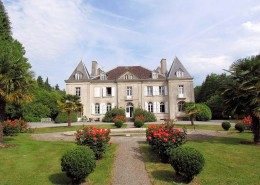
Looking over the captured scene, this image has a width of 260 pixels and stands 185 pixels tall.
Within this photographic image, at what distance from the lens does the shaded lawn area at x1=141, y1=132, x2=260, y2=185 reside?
14.3m

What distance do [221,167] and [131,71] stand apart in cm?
3975

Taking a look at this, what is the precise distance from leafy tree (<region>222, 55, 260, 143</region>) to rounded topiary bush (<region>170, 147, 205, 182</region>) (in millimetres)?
10088

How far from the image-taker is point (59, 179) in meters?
14.5

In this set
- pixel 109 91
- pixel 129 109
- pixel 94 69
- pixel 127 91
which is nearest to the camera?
pixel 127 91

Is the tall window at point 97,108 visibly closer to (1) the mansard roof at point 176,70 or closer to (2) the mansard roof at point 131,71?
(2) the mansard roof at point 131,71

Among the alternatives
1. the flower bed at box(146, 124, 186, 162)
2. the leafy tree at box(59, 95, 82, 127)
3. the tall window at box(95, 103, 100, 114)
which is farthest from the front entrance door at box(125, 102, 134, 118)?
the flower bed at box(146, 124, 186, 162)

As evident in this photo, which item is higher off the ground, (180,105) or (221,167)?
(180,105)

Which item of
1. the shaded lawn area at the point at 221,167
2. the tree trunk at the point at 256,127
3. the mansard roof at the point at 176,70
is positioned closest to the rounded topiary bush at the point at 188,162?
the shaded lawn area at the point at 221,167

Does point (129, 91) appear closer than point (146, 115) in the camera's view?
No

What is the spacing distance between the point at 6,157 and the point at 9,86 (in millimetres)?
4440

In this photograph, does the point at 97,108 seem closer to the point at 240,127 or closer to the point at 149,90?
the point at 149,90

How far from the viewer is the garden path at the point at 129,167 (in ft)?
46.9

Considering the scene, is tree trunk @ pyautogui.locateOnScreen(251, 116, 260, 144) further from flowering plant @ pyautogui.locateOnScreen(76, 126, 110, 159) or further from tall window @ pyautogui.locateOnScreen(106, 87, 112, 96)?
tall window @ pyautogui.locateOnScreen(106, 87, 112, 96)

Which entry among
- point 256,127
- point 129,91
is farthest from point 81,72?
point 256,127
